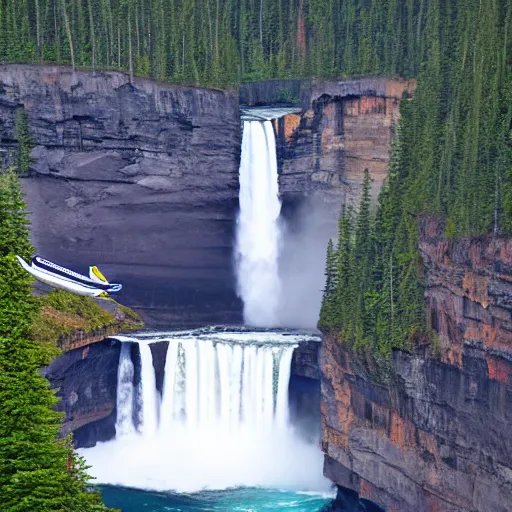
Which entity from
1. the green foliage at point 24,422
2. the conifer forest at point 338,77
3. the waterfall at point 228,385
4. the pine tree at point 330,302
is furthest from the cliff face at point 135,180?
the green foliage at point 24,422

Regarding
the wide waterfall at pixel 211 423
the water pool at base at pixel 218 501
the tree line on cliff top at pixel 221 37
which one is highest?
the tree line on cliff top at pixel 221 37

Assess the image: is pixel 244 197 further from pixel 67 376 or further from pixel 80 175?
pixel 67 376

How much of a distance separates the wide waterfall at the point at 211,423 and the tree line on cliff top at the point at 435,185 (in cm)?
657

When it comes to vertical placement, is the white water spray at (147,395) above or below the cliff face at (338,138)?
below

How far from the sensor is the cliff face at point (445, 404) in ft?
183

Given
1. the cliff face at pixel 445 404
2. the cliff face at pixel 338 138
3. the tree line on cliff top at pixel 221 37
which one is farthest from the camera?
the tree line on cliff top at pixel 221 37

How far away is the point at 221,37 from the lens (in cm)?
9894

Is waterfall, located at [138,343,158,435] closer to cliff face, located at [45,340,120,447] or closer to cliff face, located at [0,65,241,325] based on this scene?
cliff face, located at [45,340,120,447]

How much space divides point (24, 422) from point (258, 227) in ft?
187

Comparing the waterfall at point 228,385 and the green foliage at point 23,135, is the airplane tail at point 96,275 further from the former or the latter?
the waterfall at point 228,385

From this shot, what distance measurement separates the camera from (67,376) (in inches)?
3031

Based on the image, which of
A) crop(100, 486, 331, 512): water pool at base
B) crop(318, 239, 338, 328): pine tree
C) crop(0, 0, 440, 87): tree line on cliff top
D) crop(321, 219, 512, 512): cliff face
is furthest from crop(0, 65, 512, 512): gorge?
crop(0, 0, 440, 87): tree line on cliff top

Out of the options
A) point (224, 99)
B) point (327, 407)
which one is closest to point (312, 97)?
point (224, 99)

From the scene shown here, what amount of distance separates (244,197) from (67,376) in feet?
75.0
